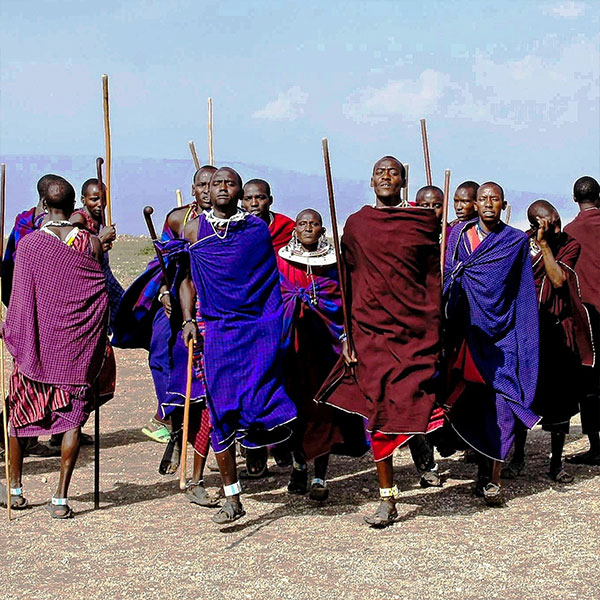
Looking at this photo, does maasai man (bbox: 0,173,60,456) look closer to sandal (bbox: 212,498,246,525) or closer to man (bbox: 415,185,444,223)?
sandal (bbox: 212,498,246,525)

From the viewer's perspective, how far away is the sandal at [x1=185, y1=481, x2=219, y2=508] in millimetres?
7242

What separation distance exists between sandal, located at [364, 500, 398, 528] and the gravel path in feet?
0.22

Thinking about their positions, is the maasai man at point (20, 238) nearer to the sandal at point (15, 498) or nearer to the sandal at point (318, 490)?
the sandal at point (15, 498)

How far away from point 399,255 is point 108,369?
3441 millimetres

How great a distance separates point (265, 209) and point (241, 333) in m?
1.89

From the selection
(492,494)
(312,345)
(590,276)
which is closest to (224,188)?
(312,345)

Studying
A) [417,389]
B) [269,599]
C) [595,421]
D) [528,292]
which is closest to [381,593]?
[269,599]

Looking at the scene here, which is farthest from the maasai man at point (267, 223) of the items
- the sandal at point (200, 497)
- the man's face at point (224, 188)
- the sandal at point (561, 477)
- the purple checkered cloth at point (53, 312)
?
the sandal at point (561, 477)

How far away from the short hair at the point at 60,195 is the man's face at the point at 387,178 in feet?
6.88

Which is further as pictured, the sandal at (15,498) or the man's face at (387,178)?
the sandal at (15,498)

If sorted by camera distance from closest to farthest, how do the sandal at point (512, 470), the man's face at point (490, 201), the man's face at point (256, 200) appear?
the man's face at point (490, 201), the sandal at point (512, 470), the man's face at point (256, 200)

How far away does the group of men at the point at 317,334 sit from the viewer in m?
6.81

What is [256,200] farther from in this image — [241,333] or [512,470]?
[512,470]

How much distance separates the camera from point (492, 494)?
23.9ft
